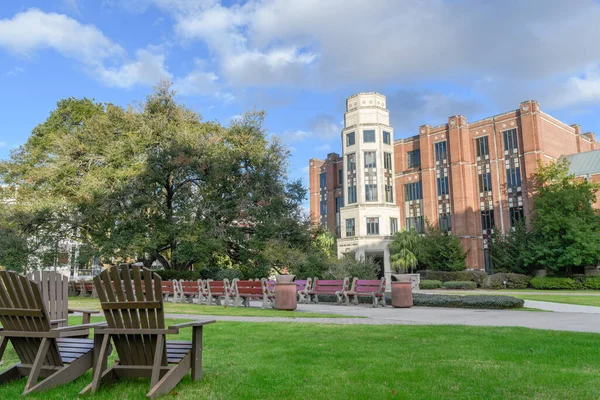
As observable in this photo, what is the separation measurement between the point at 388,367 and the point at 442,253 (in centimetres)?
4016

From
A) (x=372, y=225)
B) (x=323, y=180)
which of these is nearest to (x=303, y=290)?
(x=372, y=225)

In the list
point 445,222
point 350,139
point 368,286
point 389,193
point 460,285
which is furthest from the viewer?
point 350,139

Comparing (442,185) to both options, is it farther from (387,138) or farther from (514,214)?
(514,214)

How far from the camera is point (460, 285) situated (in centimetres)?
3803

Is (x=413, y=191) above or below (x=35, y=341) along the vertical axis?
above

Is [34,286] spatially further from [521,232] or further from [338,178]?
[338,178]

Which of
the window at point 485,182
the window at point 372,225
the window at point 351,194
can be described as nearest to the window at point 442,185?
the window at point 485,182

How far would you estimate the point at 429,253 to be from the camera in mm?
45219

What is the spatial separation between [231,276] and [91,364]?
2405 cm

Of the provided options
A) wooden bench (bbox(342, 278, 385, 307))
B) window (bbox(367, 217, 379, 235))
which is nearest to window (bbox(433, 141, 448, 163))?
window (bbox(367, 217, 379, 235))

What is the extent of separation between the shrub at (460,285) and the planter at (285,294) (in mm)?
25963

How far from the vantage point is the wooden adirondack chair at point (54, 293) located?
596 centimetres

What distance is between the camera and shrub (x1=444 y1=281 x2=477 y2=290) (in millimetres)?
37969

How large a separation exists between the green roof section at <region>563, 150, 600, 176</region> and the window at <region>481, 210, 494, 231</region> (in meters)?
8.21
